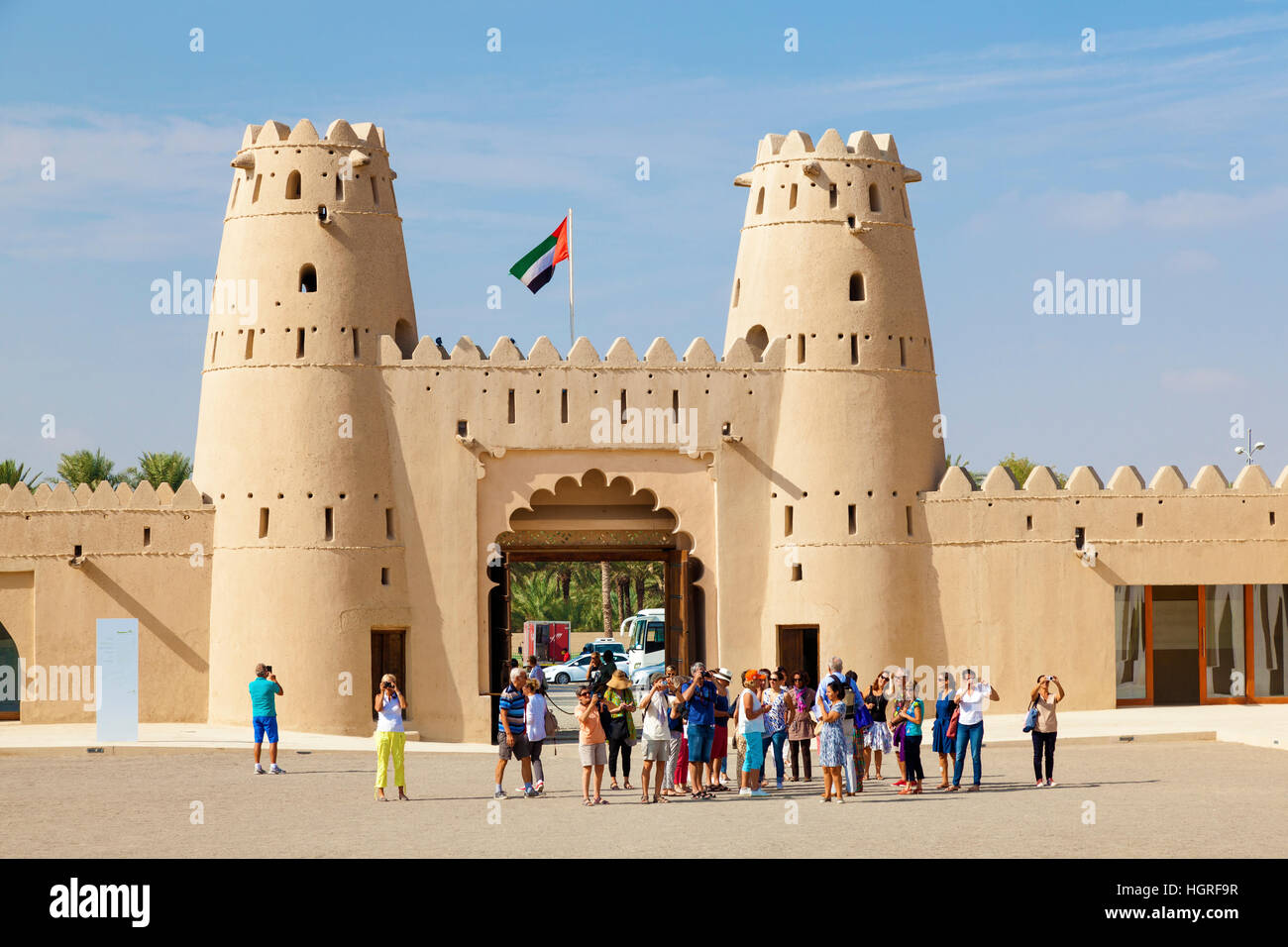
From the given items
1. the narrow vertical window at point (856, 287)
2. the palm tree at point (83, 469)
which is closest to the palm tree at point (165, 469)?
the palm tree at point (83, 469)

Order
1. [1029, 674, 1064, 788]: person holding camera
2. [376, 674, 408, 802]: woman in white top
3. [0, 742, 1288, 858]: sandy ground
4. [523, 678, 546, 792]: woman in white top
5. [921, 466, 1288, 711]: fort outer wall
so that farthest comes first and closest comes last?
[921, 466, 1288, 711]: fort outer wall < [523, 678, 546, 792]: woman in white top < [1029, 674, 1064, 788]: person holding camera < [376, 674, 408, 802]: woman in white top < [0, 742, 1288, 858]: sandy ground

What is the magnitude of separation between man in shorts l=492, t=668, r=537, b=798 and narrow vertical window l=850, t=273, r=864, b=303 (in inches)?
614

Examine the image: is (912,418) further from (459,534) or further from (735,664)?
(459,534)

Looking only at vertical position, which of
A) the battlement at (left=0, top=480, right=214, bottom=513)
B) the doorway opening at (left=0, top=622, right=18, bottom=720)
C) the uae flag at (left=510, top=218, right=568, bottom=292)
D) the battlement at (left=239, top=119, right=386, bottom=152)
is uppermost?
the battlement at (left=239, top=119, right=386, bottom=152)

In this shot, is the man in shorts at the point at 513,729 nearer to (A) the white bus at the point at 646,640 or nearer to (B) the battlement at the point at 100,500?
(B) the battlement at the point at 100,500

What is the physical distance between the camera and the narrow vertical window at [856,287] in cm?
3400

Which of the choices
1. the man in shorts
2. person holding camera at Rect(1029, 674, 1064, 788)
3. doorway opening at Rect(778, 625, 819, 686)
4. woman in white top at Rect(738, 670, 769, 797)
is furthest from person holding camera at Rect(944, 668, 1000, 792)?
doorway opening at Rect(778, 625, 819, 686)

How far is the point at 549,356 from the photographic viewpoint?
1307 inches

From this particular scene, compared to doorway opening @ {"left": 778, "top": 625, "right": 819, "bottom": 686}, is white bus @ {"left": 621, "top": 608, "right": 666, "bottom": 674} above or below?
below

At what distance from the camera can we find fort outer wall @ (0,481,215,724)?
106 ft

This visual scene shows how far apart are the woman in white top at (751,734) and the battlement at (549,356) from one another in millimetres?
12852

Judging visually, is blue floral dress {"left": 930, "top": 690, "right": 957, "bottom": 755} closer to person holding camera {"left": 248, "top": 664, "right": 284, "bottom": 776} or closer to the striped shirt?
the striped shirt

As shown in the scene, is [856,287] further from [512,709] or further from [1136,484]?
[512,709]
